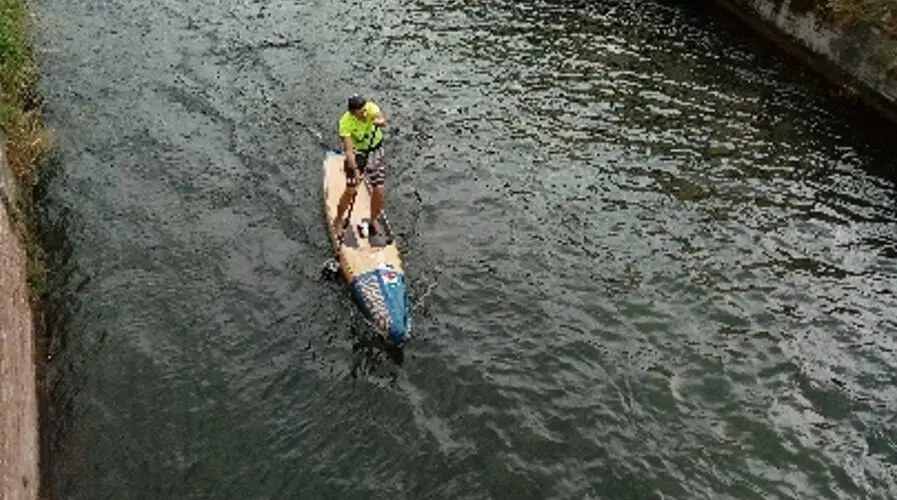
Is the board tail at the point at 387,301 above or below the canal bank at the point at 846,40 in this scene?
below

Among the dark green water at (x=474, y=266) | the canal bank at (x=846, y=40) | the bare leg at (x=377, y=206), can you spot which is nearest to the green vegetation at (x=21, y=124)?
the dark green water at (x=474, y=266)

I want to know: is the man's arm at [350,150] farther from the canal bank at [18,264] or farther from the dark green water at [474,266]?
the canal bank at [18,264]

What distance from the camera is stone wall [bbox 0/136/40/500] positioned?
12.7 metres

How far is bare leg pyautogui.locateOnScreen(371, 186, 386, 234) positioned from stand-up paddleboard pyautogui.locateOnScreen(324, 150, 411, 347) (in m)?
0.17

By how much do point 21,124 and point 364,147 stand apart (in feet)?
27.4

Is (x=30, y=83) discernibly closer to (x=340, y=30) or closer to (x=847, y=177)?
(x=340, y=30)

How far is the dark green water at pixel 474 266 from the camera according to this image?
15.0 meters

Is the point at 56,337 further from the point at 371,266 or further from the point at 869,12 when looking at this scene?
the point at 869,12

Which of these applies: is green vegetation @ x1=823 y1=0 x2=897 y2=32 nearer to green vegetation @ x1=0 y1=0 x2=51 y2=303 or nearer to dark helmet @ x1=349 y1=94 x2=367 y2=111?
dark helmet @ x1=349 y1=94 x2=367 y2=111

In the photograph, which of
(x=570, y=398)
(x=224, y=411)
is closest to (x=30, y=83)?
(x=224, y=411)

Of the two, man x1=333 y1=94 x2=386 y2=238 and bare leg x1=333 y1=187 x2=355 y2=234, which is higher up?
man x1=333 y1=94 x2=386 y2=238

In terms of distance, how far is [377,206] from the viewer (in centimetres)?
1897

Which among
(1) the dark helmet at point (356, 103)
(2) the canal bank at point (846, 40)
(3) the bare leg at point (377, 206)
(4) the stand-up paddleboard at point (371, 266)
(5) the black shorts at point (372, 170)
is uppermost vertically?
(2) the canal bank at point (846, 40)

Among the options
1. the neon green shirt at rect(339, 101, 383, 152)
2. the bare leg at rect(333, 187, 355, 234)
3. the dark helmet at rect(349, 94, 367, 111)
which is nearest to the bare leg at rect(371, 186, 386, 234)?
the bare leg at rect(333, 187, 355, 234)
